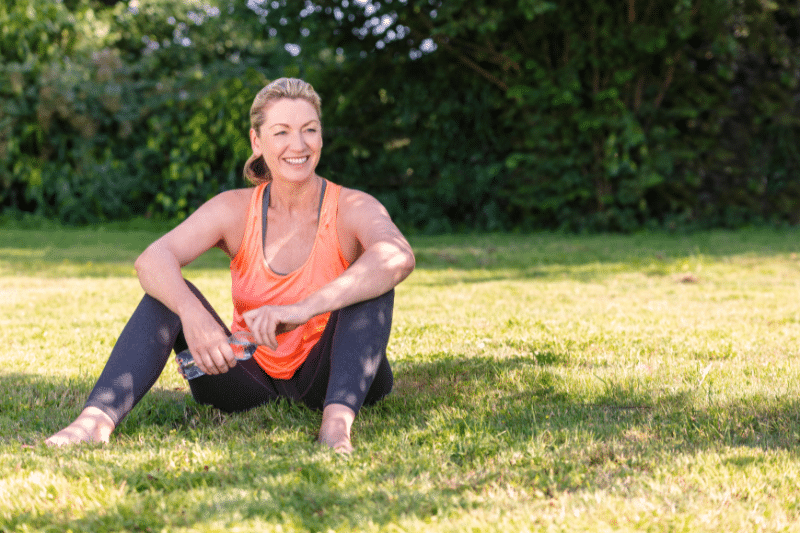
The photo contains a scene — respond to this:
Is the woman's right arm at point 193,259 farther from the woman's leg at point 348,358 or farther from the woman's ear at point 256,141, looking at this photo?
the woman's leg at point 348,358

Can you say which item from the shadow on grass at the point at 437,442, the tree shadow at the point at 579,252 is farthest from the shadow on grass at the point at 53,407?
the tree shadow at the point at 579,252

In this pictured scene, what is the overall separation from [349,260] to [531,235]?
9.48 metres

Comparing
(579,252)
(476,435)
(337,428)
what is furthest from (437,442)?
(579,252)

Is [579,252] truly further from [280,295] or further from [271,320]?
[271,320]

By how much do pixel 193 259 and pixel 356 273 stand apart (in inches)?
28.0

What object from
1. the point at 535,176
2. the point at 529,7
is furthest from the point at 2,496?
the point at 535,176

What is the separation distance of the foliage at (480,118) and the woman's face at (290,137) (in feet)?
28.3

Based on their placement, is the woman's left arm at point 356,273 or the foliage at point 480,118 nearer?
the woman's left arm at point 356,273

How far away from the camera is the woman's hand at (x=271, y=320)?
2.78 meters

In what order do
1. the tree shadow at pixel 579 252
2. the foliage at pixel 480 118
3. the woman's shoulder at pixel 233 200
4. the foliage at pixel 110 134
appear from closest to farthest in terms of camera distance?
the woman's shoulder at pixel 233 200 < the tree shadow at pixel 579 252 < the foliage at pixel 480 118 < the foliage at pixel 110 134

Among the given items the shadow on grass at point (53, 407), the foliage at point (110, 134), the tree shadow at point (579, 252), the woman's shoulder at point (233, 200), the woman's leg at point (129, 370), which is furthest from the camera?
the foliage at point (110, 134)

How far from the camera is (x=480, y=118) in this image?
13.3 meters

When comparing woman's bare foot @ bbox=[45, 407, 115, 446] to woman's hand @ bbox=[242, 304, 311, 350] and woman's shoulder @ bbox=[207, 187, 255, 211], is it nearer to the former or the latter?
woman's hand @ bbox=[242, 304, 311, 350]

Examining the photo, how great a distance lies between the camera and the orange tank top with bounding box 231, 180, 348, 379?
3.15m
